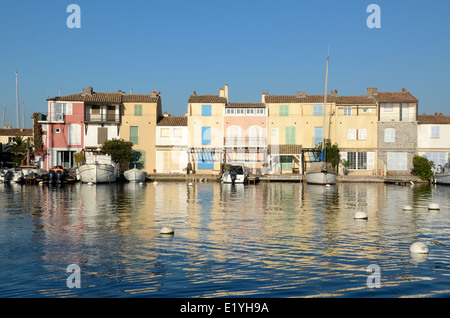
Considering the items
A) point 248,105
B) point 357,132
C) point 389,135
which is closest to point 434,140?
point 389,135

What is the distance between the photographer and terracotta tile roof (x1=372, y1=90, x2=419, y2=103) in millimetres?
57938

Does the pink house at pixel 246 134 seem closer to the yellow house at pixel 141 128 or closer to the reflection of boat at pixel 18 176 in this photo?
the yellow house at pixel 141 128

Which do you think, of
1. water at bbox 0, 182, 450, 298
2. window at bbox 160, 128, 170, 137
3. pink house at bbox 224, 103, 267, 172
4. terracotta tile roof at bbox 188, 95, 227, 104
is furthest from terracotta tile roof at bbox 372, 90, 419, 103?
water at bbox 0, 182, 450, 298

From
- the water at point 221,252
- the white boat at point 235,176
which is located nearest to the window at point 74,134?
the white boat at point 235,176

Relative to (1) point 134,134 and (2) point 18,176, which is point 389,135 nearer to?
(1) point 134,134

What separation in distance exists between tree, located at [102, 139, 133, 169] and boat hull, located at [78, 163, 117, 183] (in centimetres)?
502

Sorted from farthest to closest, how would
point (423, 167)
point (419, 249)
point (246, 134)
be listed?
point (246, 134) → point (423, 167) → point (419, 249)

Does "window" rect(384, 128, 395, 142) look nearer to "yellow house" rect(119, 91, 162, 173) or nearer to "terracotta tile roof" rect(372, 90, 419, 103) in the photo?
"terracotta tile roof" rect(372, 90, 419, 103)

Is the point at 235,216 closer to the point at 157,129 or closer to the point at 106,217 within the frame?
the point at 106,217

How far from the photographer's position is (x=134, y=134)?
59719mm

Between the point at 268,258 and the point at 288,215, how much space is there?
408 inches

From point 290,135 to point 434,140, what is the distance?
53.7ft

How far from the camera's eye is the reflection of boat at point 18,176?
52.2 meters

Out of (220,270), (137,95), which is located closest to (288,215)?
(220,270)
